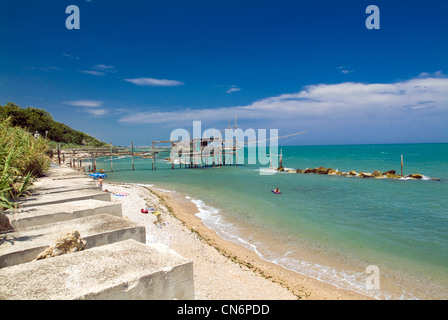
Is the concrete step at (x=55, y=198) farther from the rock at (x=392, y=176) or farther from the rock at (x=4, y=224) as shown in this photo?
the rock at (x=392, y=176)

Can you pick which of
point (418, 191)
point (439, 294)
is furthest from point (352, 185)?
point (439, 294)

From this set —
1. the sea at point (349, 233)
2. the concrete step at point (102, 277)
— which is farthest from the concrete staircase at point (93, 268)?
the sea at point (349, 233)

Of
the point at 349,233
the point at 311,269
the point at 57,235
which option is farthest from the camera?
the point at 349,233

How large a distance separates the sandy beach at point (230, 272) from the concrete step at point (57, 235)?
2130mm

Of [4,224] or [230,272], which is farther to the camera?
[230,272]

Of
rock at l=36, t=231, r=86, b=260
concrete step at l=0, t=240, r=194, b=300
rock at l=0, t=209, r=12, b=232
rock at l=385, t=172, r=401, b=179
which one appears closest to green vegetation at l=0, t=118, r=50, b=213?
rock at l=0, t=209, r=12, b=232

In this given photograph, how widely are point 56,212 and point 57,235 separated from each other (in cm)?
135

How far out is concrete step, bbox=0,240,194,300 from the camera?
94.3 inches

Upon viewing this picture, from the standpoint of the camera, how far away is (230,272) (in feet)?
22.0

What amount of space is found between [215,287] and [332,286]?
328 cm

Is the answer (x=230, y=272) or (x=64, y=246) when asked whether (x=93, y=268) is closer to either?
(x=64, y=246)

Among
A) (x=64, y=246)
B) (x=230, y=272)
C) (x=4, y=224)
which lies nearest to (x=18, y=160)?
(x=4, y=224)

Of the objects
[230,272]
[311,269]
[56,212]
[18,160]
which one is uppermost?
[18,160]

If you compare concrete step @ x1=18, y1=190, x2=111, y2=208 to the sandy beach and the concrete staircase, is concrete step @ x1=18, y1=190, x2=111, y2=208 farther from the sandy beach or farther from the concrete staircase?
the sandy beach
